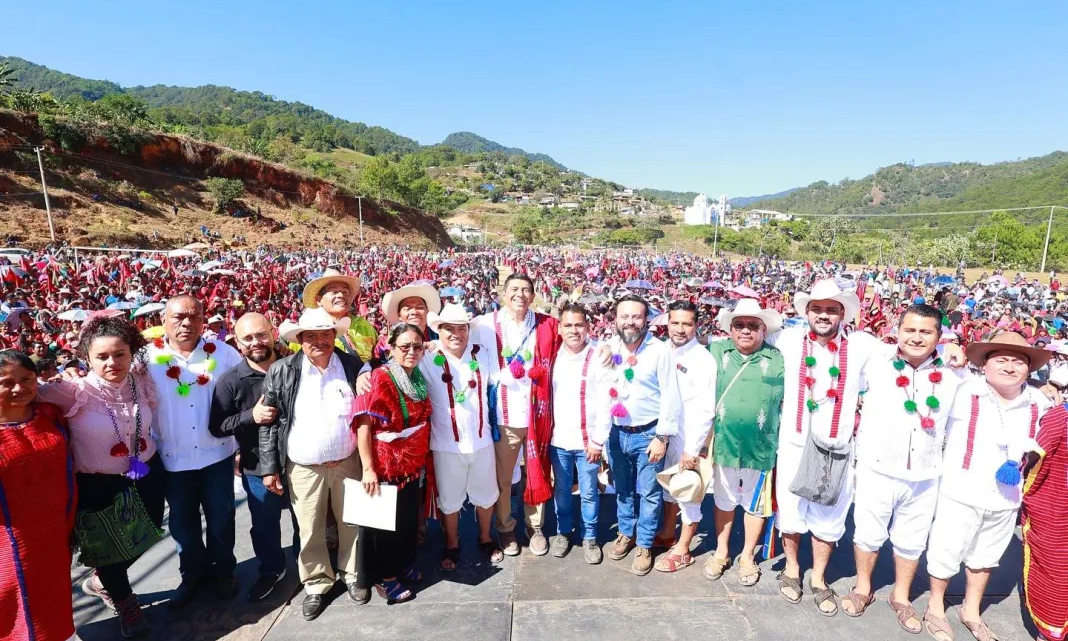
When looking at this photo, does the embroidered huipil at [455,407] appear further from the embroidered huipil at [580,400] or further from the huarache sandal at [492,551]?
the huarache sandal at [492,551]

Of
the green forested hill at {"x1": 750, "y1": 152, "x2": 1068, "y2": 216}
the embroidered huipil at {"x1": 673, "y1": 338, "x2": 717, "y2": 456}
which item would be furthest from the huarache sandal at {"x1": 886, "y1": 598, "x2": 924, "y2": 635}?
the green forested hill at {"x1": 750, "y1": 152, "x2": 1068, "y2": 216}

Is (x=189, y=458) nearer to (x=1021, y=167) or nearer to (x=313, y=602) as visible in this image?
(x=313, y=602)

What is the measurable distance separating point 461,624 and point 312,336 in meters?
1.62

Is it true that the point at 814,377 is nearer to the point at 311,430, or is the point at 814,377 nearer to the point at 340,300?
the point at 311,430

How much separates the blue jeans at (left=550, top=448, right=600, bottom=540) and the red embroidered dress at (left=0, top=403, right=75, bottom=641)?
231 cm

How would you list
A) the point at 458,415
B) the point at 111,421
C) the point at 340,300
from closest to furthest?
the point at 111,421 < the point at 458,415 < the point at 340,300

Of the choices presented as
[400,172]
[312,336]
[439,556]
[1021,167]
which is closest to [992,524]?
[439,556]

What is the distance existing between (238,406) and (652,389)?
7.00 ft

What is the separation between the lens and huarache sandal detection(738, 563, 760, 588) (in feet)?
9.51

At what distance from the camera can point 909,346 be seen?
2402 millimetres

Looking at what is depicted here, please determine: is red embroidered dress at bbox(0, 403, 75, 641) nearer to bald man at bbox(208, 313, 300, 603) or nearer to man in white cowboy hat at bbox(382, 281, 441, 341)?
bald man at bbox(208, 313, 300, 603)

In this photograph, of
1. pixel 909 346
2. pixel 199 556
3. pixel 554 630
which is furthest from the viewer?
pixel 199 556

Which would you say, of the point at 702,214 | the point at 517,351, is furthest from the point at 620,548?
the point at 702,214

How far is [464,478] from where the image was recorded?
2.98 metres
